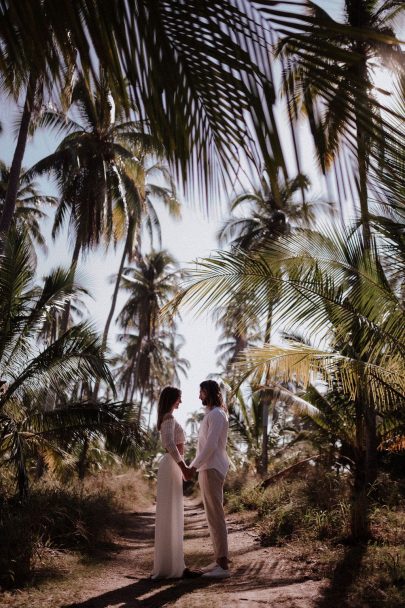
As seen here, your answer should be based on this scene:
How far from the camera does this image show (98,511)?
9.09 metres

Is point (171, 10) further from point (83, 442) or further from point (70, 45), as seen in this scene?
point (83, 442)

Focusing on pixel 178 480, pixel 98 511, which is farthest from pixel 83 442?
pixel 178 480

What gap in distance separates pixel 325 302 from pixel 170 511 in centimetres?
275

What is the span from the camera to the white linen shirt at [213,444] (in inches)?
213

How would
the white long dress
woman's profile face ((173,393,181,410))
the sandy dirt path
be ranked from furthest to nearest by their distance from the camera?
woman's profile face ((173,393,181,410))
the white long dress
the sandy dirt path

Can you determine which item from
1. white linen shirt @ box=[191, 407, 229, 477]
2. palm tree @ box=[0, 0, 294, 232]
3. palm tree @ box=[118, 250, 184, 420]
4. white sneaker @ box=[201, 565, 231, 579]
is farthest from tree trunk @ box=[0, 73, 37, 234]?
palm tree @ box=[118, 250, 184, 420]

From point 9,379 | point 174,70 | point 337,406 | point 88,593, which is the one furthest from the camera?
point 337,406

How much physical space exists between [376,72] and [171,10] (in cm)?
60

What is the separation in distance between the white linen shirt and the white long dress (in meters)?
0.22

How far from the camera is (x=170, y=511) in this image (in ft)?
17.6

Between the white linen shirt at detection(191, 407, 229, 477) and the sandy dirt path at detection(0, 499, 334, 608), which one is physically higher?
the white linen shirt at detection(191, 407, 229, 477)

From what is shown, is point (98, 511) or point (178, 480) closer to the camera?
point (178, 480)

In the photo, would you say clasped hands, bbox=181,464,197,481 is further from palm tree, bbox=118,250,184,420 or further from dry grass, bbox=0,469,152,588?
palm tree, bbox=118,250,184,420

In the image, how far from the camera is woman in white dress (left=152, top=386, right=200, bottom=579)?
523 centimetres
